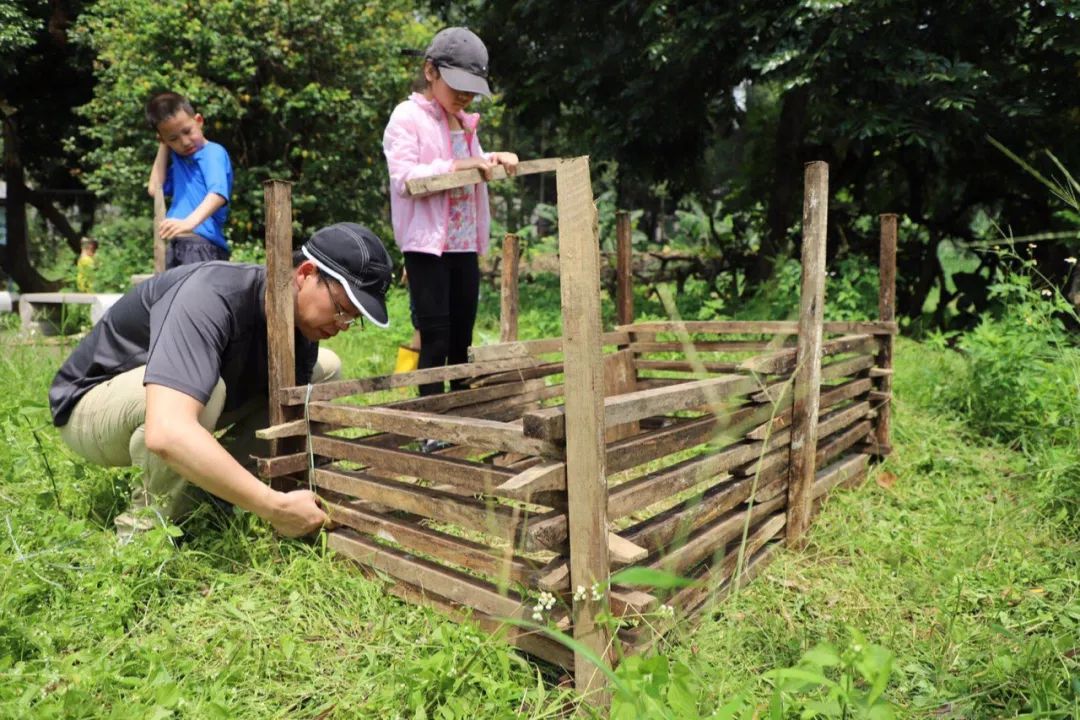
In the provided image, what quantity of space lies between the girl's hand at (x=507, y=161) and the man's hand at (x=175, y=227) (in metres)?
1.86

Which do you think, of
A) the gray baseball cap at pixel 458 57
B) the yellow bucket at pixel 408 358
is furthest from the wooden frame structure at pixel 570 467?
the gray baseball cap at pixel 458 57

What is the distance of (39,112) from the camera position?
1409 centimetres

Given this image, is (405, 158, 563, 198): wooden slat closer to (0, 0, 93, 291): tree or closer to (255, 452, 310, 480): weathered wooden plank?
(255, 452, 310, 480): weathered wooden plank

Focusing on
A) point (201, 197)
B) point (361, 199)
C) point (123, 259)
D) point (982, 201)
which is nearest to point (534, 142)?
point (361, 199)

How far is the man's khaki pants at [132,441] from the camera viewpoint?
2.47 metres

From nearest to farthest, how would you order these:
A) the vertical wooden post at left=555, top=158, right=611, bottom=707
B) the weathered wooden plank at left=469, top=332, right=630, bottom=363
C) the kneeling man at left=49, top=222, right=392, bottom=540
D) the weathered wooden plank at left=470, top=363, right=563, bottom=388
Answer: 1. the vertical wooden post at left=555, top=158, right=611, bottom=707
2. the kneeling man at left=49, top=222, right=392, bottom=540
3. the weathered wooden plank at left=469, top=332, right=630, bottom=363
4. the weathered wooden plank at left=470, top=363, right=563, bottom=388

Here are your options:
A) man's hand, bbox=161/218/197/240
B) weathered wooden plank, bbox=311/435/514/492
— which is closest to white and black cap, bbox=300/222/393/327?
weathered wooden plank, bbox=311/435/514/492

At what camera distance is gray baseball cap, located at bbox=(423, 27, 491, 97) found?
3.29 meters

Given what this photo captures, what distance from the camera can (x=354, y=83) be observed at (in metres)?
10.9

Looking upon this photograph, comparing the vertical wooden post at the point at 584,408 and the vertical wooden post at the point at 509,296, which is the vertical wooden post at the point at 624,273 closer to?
the vertical wooden post at the point at 509,296

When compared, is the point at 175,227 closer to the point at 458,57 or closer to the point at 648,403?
the point at 458,57

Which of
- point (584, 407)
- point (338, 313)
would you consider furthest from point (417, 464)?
point (584, 407)

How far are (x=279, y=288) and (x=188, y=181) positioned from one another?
2.50 m

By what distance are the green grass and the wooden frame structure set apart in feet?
0.41
